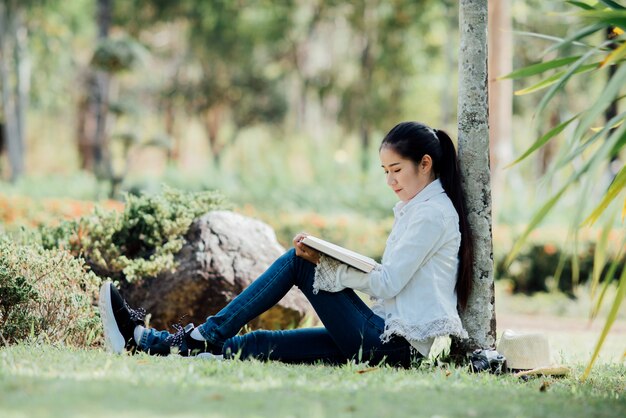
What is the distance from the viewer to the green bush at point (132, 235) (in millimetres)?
5172

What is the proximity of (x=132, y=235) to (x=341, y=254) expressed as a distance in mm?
2068

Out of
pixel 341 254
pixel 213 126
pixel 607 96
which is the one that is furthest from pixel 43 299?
pixel 213 126

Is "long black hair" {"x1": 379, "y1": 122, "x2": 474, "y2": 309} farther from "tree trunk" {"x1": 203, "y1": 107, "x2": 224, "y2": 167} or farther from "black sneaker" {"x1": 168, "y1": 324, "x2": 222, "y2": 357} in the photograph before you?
"tree trunk" {"x1": 203, "y1": 107, "x2": 224, "y2": 167}

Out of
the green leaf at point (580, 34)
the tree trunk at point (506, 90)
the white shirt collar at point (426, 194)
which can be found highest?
the tree trunk at point (506, 90)

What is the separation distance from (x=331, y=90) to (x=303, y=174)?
849cm

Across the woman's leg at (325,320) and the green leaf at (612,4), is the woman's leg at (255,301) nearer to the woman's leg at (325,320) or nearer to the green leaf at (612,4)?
the woman's leg at (325,320)

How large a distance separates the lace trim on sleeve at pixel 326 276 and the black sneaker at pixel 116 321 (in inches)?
37.1

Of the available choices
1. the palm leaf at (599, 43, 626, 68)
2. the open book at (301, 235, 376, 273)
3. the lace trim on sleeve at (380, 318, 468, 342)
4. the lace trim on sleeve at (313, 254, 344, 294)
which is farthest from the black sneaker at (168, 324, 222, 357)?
the palm leaf at (599, 43, 626, 68)

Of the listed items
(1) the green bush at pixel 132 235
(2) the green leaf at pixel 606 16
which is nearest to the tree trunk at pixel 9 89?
(1) the green bush at pixel 132 235

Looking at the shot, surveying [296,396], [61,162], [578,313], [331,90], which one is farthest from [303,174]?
[61,162]

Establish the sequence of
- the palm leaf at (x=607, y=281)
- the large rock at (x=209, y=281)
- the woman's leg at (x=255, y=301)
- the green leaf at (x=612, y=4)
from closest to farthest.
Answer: the palm leaf at (x=607, y=281), the green leaf at (x=612, y=4), the woman's leg at (x=255, y=301), the large rock at (x=209, y=281)

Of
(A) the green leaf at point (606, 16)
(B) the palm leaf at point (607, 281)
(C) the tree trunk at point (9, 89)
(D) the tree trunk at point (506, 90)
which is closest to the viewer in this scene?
(B) the palm leaf at point (607, 281)

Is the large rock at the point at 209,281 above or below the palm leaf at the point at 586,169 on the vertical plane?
below

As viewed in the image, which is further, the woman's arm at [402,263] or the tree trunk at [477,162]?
the tree trunk at [477,162]
